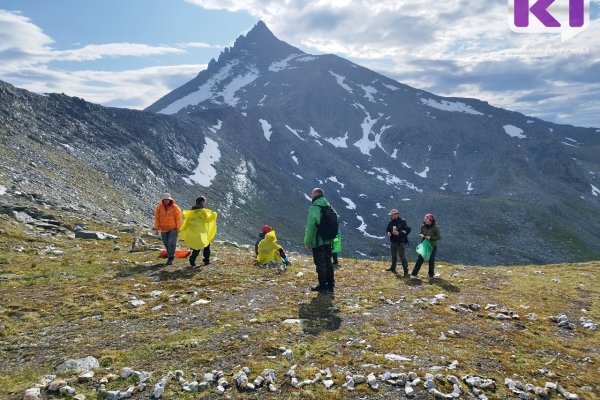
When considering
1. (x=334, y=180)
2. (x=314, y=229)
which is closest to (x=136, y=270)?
(x=314, y=229)

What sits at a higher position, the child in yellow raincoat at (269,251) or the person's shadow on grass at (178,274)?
the child in yellow raincoat at (269,251)

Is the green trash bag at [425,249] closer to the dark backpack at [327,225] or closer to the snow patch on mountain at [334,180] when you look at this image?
the dark backpack at [327,225]

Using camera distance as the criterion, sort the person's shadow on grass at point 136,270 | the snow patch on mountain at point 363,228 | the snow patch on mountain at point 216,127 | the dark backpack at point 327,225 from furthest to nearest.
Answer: the snow patch on mountain at point 216,127, the snow patch on mountain at point 363,228, the person's shadow on grass at point 136,270, the dark backpack at point 327,225

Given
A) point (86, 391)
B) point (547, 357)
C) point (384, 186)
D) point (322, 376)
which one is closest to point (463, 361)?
point (547, 357)

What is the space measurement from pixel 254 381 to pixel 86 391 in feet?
9.83

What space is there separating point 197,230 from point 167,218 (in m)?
1.52

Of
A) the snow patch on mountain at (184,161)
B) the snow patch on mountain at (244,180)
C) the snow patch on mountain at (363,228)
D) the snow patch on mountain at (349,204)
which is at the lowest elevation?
the snow patch on mountain at (363,228)

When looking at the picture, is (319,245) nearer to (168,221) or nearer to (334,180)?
(168,221)

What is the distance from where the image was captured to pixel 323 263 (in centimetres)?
1435

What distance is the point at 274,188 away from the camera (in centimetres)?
14575

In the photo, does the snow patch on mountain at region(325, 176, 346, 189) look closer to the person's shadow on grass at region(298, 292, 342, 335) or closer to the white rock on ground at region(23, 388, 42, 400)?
the person's shadow on grass at region(298, 292, 342, 335)

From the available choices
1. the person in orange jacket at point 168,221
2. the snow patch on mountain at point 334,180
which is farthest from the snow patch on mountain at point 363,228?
the person in orange jacket at point 168,221

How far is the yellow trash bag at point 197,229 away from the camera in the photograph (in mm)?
18188

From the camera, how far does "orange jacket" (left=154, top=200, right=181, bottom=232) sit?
1831 cm
